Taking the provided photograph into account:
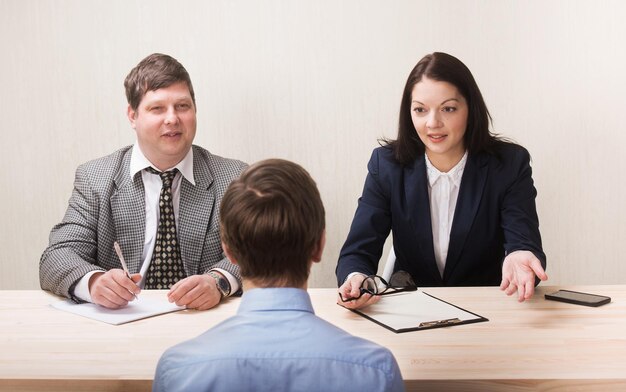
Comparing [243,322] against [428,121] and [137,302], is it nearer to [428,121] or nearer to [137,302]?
[137,302]

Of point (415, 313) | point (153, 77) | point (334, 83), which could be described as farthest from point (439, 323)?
point (334, 83)

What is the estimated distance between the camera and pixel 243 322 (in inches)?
40.3

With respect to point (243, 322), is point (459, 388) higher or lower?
lower

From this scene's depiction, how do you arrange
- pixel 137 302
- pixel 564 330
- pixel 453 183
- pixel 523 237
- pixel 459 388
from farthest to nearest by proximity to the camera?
pixel 453 183, pixel 523 237, pixel 137 302, pixel 564 330, pixel 459 388

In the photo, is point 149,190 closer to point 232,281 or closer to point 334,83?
point 232,281

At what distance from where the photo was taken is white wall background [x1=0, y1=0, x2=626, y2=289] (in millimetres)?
2748

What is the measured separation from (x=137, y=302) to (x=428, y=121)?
1.07 m

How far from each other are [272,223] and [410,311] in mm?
704

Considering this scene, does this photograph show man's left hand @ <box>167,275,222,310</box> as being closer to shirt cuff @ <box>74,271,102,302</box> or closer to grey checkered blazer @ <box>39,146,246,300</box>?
shirt cuff @ <box>74,271,102,302</box>

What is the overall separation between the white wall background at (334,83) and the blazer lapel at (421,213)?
1.93 ft

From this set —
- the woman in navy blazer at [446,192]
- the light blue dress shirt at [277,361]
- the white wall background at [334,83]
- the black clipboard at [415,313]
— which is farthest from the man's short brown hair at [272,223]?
the white wall background at [334,83]

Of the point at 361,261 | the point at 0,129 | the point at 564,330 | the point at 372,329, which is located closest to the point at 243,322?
the point at 372,329

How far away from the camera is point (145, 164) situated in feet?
7.75

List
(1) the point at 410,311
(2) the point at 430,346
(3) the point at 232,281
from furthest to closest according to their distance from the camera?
1. (3) the point at 232,281
2. (1) the point at 410,311
3. (2) the point at 430,346
